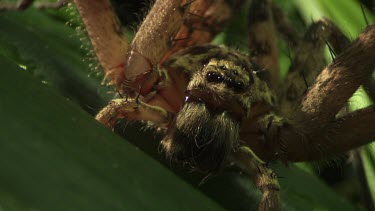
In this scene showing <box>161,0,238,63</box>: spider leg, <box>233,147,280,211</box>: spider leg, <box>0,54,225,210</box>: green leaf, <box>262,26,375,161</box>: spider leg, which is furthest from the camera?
<box>161,0,238,63</box>: spider leg

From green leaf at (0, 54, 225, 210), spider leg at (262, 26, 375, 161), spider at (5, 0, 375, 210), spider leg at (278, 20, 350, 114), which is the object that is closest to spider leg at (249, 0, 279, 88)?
spider leg at (278, 20, 350, 114)

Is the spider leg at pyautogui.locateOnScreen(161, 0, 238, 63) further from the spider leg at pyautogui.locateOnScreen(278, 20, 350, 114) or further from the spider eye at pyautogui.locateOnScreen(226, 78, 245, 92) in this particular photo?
the spider eye at pyautogui.locateOnScreen(226, 78, 245, 92)

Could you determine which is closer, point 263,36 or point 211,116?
point 211,116

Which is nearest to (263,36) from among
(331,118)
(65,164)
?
(331,118)

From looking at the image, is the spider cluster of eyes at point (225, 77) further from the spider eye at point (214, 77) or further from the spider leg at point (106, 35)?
the spider leg at point (106, 35)

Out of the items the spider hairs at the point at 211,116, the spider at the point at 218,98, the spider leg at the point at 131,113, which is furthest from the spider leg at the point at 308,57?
the spider leg at the point at 131,113

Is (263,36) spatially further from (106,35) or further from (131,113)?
(131,113)

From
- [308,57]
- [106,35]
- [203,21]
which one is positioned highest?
[106,35]
